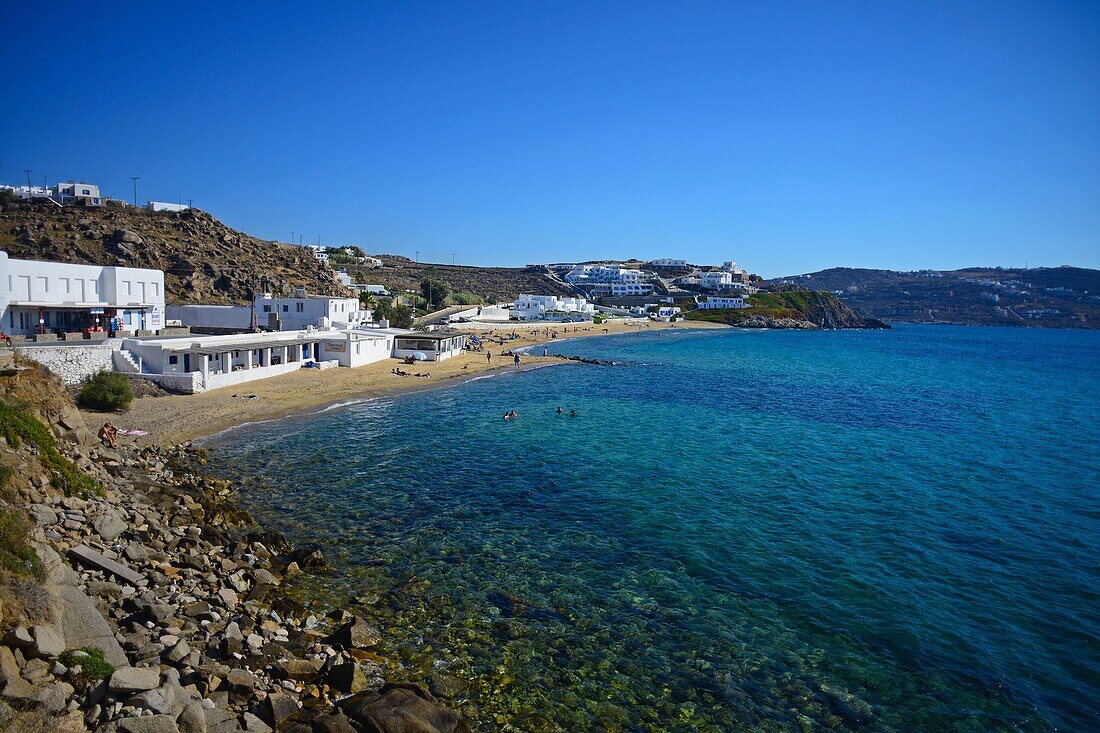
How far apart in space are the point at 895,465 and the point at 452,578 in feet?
85.0

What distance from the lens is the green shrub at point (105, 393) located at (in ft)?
103

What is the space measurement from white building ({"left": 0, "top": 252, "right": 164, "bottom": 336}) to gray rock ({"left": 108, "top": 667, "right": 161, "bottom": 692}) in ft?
135

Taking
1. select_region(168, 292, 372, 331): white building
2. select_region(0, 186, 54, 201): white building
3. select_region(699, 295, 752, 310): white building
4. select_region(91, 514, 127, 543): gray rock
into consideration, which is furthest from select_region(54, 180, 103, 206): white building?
select_region(699, 295, 752, 310): white building

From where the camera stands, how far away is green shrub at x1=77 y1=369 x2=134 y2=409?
103ft

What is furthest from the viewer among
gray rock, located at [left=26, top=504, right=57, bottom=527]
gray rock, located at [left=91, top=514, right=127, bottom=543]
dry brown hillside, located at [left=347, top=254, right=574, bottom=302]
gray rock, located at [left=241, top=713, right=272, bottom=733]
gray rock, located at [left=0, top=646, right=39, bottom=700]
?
dry brown hillside, located at [left=347, top=254, right=574, bottom=302]

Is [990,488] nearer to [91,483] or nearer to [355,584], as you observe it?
[355,584]

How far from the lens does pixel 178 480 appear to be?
22.6 meters

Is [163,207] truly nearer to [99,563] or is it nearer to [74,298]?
[74,298]

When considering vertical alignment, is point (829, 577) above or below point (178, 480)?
below

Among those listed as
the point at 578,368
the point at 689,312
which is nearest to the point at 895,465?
the point at 578,368

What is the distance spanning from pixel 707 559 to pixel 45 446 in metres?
20.3

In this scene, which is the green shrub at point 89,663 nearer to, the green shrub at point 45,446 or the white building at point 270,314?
the green shrub at point 45,446

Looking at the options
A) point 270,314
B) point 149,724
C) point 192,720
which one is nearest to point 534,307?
point 270,314

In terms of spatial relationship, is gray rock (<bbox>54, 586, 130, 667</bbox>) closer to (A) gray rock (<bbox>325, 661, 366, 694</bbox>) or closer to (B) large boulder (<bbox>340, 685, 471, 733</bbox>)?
(A) gray rock (<bbox>325, 661, 366, 694</bbox>)
